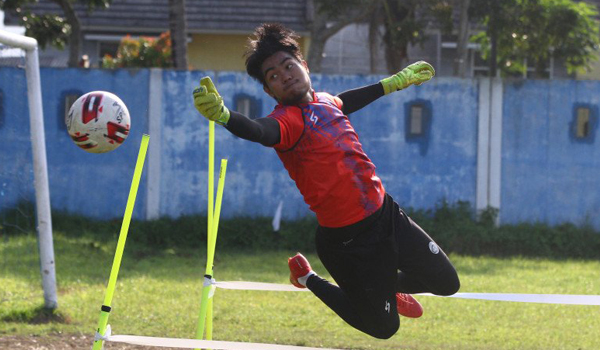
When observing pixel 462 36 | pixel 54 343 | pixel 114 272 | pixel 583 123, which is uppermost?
pixel 462 36

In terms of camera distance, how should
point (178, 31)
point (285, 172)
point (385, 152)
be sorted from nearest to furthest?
point (285, 172) < point (385, 152) < point (178, 31)

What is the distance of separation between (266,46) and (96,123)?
115 centimetres

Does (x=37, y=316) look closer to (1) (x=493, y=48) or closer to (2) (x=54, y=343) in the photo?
(2) (x=54, y=343)

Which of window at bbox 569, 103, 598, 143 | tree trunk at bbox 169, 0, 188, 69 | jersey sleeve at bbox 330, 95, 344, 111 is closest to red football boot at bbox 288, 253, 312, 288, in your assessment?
jersey sleeve at bbox 330, 95, 344, 111

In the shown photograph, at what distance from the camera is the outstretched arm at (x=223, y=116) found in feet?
15.5

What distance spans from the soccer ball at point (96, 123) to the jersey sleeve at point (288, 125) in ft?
3.71

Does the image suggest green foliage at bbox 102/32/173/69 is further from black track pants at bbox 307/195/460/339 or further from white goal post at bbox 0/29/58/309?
black track pants at bbox 307/195/460/339

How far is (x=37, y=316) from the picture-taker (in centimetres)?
864

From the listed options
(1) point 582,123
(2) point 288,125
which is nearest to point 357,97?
(2) point 288,125

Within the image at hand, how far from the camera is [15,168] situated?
10.6 metres

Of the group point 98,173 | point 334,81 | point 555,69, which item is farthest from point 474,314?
point 555,69

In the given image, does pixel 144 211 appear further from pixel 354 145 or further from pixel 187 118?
pixel 354 145

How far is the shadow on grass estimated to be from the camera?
8570 millimetres

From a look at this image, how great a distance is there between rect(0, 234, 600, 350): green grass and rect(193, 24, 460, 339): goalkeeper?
2.12m
